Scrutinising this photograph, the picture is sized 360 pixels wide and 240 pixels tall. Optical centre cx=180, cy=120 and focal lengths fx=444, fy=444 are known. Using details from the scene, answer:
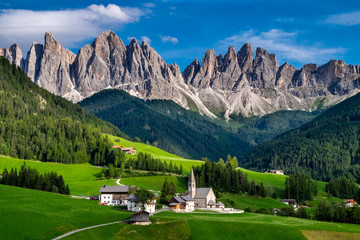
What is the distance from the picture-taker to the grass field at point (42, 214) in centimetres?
7981

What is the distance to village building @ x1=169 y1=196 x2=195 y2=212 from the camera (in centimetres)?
12375

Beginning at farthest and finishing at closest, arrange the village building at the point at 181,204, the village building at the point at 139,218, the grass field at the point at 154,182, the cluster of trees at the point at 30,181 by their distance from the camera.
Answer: the grass field at the point at 154,182 → the cluster of trees at the point at 30,181 → the village building at the point at 181,204 → the village building at the point at 139,218

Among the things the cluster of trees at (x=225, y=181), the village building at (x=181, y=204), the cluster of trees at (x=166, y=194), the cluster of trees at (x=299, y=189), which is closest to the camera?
the village building at (x=181, y=204)

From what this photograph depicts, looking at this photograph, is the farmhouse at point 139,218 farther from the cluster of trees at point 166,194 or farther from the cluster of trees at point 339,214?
the cluster of trees at point 339,214

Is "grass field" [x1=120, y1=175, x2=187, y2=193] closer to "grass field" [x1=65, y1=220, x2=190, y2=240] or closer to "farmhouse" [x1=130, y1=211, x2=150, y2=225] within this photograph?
"farmhouse" [x1=130, y1=211, x2=150, y2=225]

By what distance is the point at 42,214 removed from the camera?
3538 inches

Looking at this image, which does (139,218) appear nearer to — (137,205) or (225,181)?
(137,205)

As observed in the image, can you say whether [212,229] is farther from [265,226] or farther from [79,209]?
[79,209]

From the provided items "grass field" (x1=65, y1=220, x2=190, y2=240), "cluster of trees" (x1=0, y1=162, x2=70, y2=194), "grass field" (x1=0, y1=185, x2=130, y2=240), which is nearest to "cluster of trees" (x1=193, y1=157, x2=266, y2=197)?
"cluster of trees" (x1=0, y1=162, x2=70, y2=194)

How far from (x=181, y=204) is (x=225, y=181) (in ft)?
182

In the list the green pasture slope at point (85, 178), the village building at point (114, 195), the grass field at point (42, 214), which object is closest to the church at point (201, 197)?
the village building at point (114, 195)

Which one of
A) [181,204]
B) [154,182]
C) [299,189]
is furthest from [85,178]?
[299,189]

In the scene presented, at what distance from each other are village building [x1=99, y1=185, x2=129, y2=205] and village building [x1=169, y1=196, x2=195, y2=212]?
1595 centimetres

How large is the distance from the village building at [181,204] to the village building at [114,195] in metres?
16.0
